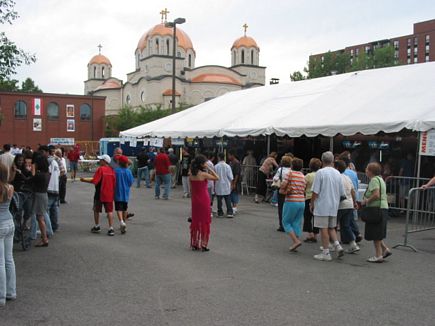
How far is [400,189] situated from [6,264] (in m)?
10.1

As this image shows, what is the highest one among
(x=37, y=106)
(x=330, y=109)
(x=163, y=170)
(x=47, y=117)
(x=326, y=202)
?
(x=37, y=106)

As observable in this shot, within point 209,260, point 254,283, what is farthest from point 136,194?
point 254,283

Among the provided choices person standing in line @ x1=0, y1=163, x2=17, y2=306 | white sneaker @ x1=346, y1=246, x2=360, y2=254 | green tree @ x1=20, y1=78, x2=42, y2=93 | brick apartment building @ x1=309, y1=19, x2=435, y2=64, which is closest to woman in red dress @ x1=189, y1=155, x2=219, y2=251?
white sneaker @ x1=346, y1=246, x2=360, y2=254

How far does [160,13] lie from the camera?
71.2 m

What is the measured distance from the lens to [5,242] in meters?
5.54

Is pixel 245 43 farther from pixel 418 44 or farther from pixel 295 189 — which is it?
pixel 295 189

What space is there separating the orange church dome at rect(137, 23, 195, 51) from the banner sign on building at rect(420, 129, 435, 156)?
72.5 meters

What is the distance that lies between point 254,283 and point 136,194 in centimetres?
1243

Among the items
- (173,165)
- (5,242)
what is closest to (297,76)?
(173,165)

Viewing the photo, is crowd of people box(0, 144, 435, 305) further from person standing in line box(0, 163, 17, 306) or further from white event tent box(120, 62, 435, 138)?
white event tent box(120, 62, 435, 138)

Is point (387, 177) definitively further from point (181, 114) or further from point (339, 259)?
point (181, 114)

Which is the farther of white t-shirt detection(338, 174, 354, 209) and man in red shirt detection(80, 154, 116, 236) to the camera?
man in red shirt detection(80, 154, 116, 236)

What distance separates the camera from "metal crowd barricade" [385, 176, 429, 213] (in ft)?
41.5

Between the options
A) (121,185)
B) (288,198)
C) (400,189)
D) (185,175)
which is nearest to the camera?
(288,198)
